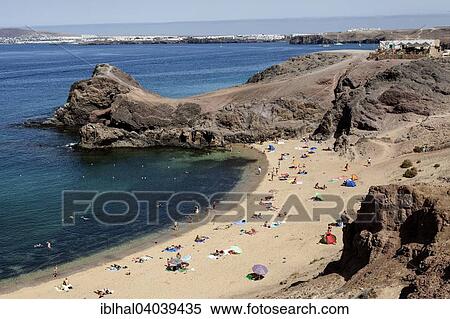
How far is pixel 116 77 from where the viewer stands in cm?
7838

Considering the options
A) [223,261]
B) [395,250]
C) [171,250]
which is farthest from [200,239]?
[395,250]

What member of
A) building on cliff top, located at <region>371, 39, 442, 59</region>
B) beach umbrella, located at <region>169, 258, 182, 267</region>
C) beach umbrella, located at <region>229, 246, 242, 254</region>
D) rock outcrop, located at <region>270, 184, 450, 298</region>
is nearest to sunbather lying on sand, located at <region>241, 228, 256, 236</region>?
beach umbrella, located at <region>229, 246, 242, 254</region>

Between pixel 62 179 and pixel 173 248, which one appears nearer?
pixel 173 248

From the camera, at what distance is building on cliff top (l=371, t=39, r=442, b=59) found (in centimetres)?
7462

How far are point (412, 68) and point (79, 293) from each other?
4611cm

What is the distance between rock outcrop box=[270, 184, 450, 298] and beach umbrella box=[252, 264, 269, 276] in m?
7.86

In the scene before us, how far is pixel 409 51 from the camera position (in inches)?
3105

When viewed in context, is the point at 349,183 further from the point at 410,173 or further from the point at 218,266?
the point at 218,266

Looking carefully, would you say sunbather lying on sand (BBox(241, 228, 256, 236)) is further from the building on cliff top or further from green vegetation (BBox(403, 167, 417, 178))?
the building on cliff top

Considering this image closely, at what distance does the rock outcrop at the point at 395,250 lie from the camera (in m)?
15.6

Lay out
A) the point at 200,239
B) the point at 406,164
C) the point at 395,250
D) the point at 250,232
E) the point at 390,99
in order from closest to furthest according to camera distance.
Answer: the point at 395,250 < the point at 200,239 < the point at 250,232 < the point at 406,164 < the point at 390,99

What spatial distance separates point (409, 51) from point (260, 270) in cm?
5949
